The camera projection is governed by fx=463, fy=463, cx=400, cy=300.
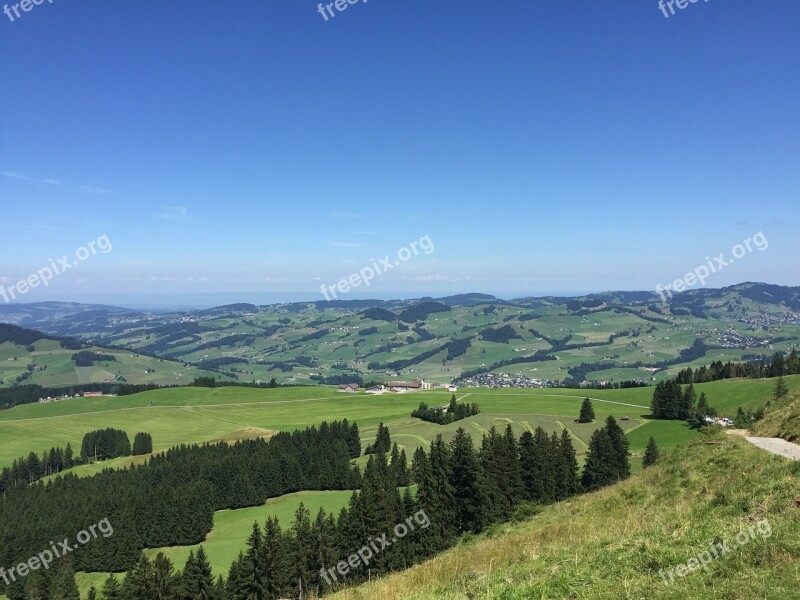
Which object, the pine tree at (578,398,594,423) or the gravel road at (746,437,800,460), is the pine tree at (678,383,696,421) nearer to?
the pine tree at (578,398,594,423)

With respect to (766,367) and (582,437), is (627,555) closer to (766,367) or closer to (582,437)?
(582,437)

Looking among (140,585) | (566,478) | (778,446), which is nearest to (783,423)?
(778,446)

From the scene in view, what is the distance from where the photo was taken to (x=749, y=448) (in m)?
21.8

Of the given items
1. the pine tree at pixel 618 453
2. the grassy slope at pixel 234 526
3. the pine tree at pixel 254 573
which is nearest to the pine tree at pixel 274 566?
the pine tree at pixel 254 573

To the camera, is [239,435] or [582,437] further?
[239,435]

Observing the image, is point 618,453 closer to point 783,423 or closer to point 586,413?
point 783,423

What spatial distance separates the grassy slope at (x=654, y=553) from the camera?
8.98 meters

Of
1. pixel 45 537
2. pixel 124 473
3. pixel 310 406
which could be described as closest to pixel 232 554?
pixel 45 537

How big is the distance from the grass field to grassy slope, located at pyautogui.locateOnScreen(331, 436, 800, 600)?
59867mm

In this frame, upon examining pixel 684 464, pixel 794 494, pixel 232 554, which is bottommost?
pixel 232 554

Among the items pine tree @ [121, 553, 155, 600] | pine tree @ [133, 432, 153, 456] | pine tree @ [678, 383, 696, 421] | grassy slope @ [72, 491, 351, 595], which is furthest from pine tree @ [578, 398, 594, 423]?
pine tree @ [133, 432, 153, 456]

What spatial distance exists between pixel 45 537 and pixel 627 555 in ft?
311

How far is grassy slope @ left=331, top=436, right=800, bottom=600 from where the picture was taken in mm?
8977

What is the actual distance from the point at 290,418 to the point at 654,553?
159m
